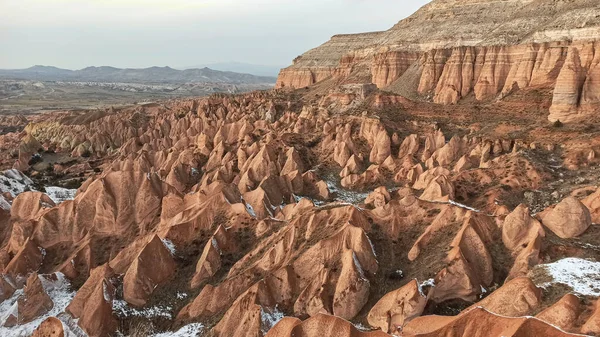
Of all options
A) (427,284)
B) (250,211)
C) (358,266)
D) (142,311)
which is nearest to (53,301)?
(142,311)

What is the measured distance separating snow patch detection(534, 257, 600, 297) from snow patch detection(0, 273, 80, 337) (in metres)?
22.8

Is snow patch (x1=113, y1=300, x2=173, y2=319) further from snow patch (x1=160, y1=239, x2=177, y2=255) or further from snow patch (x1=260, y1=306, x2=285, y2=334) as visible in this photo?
snow patch (x1=260, y1=306, x2=285, y2=334)

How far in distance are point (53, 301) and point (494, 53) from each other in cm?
6548

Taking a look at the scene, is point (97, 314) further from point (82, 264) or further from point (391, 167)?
point (391, 167)

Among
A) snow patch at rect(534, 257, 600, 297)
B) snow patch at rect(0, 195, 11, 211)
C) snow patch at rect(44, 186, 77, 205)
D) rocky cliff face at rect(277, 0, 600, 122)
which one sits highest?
rocky cliff face at rect(277, 0, 600, 122)

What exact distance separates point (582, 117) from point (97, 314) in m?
49.7

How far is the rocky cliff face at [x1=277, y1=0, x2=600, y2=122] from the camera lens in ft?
159

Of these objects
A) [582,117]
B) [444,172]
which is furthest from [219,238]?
[582,117]

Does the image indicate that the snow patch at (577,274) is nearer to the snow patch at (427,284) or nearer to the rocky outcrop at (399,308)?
the snow patch at (427,284)

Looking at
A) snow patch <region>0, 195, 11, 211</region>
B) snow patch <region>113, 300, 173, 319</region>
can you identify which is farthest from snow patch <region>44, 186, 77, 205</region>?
snow patch <region>113, 300, 173, 319</region>

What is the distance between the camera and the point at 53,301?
24.4 meters

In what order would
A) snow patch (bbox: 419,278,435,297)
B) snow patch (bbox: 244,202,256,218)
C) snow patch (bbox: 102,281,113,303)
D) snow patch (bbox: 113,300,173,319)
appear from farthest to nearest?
snow patch (bbox: 244,202,256,218) → snow patch (bbox: 113,300,173,319) → snow patch (bbox: 102,281,113,303) → snow patch (bbox: 419,278,435,297)

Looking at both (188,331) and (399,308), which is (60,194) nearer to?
(188,331)

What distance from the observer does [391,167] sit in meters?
45.4
